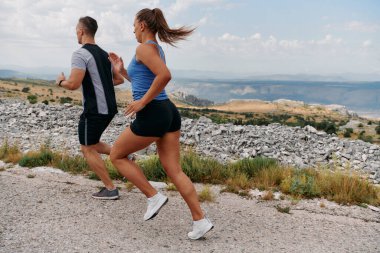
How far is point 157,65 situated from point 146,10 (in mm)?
631

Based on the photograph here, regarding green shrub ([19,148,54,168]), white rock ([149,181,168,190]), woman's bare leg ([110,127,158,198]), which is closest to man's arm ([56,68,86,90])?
woman's bare leg ([110,127,158,198])

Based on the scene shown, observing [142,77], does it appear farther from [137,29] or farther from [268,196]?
[268,196]

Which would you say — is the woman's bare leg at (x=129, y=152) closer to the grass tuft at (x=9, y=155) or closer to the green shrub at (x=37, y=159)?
the green shrub at (x=37, y=159)

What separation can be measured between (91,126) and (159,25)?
177 centimetres

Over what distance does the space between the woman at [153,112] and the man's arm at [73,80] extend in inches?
35.3

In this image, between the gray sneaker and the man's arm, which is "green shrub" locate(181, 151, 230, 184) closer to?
the gray sneaker

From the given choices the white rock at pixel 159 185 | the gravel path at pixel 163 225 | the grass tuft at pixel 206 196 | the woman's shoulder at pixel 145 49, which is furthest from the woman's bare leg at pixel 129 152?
the white rock at pixel 159 185

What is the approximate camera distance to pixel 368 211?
5.61 metres

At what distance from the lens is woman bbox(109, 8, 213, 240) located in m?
4.02

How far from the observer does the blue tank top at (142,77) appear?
414 centimetres

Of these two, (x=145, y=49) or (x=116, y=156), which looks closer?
(x=145, y=49)

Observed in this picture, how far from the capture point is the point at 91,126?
530 cm

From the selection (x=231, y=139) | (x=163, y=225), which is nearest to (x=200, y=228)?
(x=163, y=225)

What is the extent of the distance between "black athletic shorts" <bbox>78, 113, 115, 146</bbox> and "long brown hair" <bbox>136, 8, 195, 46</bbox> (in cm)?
151
